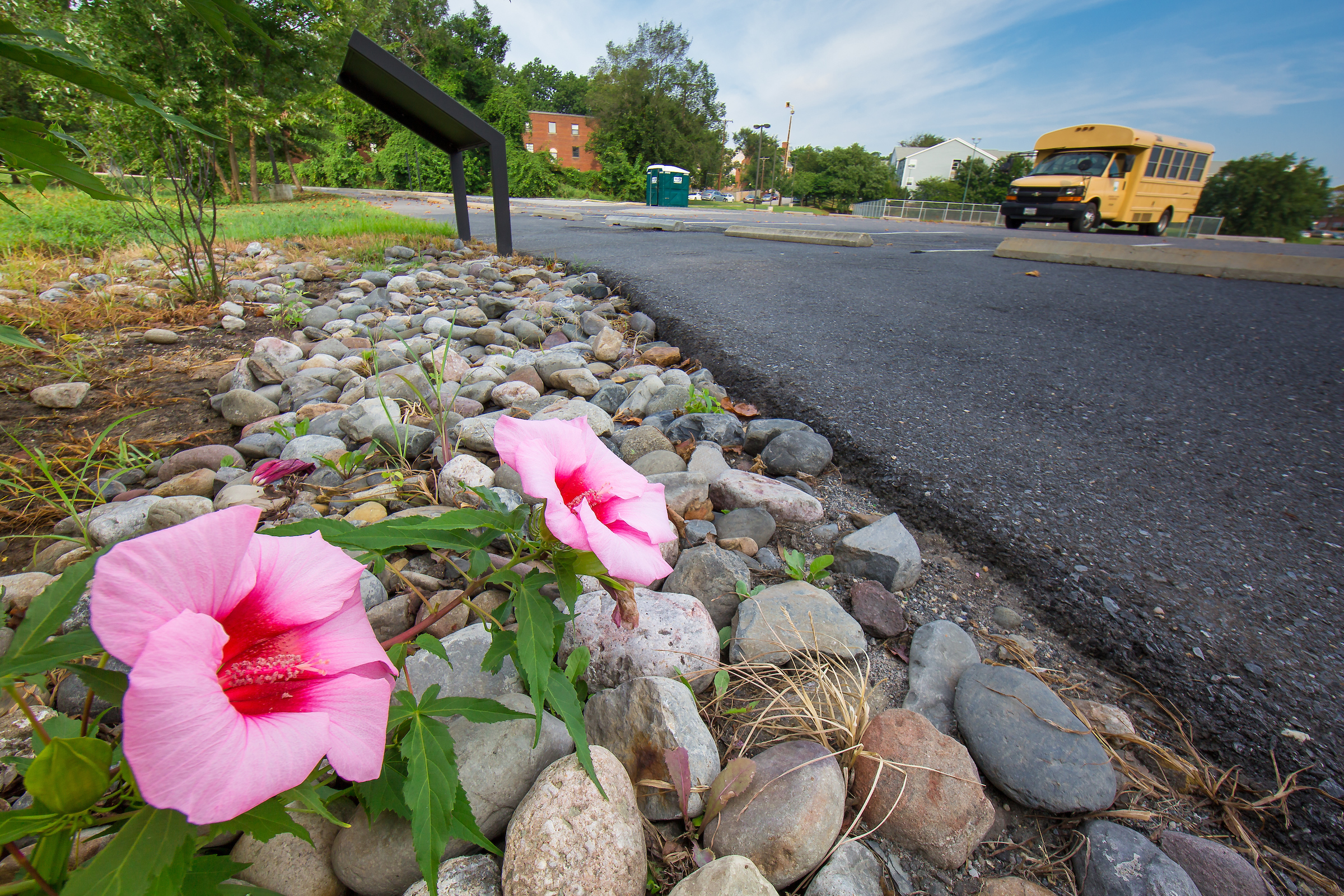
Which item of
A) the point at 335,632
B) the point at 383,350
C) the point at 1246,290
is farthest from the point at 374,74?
the point at 1246,290

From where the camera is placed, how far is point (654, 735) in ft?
3.70

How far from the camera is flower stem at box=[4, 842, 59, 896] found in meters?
0.58

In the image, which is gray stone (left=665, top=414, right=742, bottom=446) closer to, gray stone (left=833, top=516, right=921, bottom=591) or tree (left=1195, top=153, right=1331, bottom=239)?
gray stone (left=833, top=516, right=921, bottom=591)

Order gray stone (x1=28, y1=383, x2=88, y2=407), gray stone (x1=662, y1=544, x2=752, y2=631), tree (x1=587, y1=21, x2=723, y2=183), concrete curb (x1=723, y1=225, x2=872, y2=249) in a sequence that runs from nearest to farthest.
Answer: gray stone (x1=662, y1=544, x2=752, y2=631) < gray stone (x1=28, y1=383, x2=88, y2=407) < concrete curb (x1=723, y1=225, x2=872, y2=249) < tree (x1=587, y1=21, x2=723, y2=183)

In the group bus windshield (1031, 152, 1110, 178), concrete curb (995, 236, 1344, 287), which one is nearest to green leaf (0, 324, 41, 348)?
concrete curb (995, 236, 1344, 287)

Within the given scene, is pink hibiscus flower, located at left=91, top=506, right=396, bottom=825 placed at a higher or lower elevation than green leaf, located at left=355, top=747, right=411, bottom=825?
higher

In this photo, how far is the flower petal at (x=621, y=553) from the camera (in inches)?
30.3

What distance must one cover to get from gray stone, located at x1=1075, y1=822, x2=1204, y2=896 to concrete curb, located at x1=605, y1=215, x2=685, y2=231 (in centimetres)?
992

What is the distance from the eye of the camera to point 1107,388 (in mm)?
2725

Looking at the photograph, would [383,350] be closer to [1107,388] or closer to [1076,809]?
[1076,809]

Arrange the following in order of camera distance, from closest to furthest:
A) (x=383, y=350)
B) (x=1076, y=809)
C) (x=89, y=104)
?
(x=1076, y=809)
(x=383, y=350)
(x=89, y=104)

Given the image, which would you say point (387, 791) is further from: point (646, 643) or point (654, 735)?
point (646, 643)

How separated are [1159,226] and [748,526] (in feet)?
73.5

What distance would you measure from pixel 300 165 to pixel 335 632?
129 ft
